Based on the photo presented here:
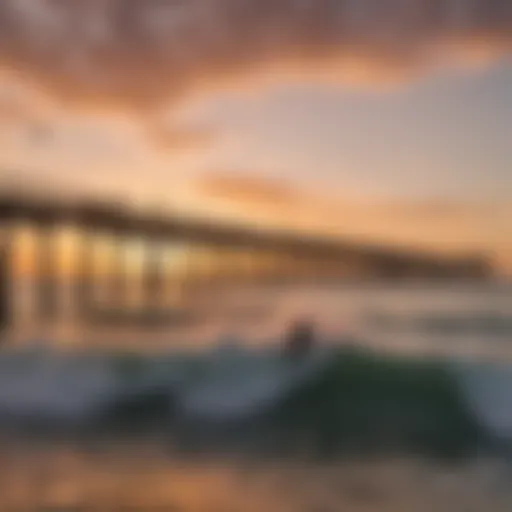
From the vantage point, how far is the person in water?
147cm

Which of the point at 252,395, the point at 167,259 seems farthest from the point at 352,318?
the point at 167,259

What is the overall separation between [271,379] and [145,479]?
343 millimetres

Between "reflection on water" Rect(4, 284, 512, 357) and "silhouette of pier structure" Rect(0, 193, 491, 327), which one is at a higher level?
"silhouette of pier structure" Rect(0, 193, 491, 327)

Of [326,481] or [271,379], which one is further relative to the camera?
[271,379]

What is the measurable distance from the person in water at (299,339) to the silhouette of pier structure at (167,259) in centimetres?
9

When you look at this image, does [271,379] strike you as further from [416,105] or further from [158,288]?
[416,105]

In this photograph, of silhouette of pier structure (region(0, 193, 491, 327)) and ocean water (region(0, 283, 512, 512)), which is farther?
silhouette of pier structure (region(0, 193, 491, 327))

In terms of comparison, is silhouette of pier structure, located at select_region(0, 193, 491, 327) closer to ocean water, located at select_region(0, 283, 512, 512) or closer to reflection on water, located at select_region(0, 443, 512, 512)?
ocean water, located at select_region(0, 283, 512, 512)

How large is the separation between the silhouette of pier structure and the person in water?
0.09 meters

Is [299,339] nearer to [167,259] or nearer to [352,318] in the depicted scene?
[352,318]

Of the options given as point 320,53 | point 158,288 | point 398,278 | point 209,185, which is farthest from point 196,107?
point 398,278

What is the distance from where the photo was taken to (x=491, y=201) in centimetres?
138

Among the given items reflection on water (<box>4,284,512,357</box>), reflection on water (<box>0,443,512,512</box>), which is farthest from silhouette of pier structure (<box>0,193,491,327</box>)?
reflection on water (<box>0,443,512,512</box>)

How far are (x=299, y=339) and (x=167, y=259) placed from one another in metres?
0.31
